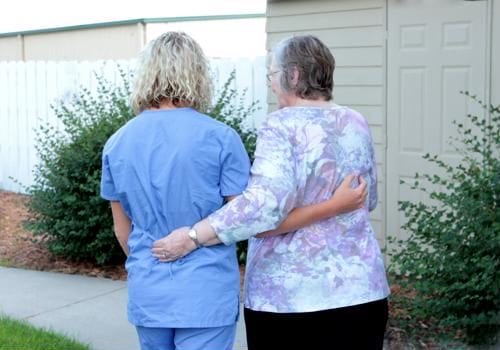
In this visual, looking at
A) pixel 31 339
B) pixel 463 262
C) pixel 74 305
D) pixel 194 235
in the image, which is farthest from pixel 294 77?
pixel 74 305

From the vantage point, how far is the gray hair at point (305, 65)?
10.9 ft

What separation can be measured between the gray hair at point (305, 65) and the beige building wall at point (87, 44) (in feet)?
48.5

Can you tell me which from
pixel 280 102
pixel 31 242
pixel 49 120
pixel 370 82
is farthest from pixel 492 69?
pixel 49 120

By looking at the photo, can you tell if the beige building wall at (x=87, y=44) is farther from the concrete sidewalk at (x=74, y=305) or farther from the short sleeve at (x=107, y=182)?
the short sleeve at (x=107, y=182)

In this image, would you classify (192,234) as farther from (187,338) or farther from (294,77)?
(294,77)

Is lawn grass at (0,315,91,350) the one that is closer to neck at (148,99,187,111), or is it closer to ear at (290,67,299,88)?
neck at (148,99,187,111)

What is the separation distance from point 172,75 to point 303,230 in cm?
75

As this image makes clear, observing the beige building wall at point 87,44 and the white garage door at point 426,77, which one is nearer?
the white garage door at point 426,77

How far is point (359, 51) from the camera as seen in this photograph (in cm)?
828

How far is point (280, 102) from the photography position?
343 centimetres

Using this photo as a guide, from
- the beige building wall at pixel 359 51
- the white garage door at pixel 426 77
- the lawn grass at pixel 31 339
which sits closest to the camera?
the lawn grass at pixel 31 339

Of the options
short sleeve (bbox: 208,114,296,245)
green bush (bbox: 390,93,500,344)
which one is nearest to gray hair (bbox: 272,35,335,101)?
short sleeve (bbox: 208,114,296,245)

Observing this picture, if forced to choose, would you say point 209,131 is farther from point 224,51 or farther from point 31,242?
point 224,51

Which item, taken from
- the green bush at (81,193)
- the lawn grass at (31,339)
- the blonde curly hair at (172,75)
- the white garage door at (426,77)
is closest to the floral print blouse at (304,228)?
the blonde curly hair at (172,75)
